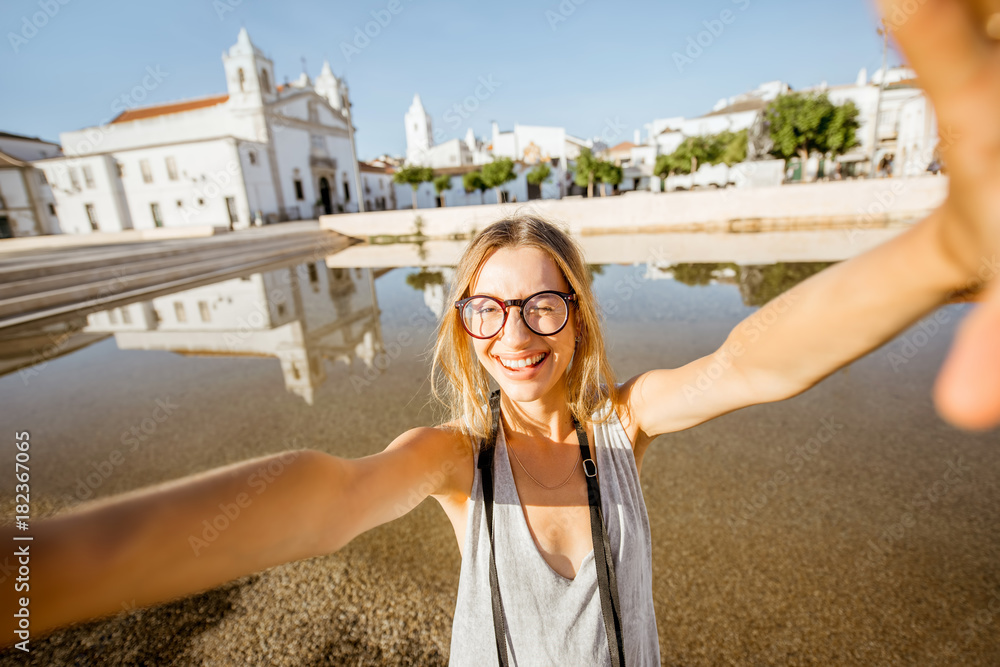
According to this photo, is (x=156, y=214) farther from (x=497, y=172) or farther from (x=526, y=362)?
(x=526, y=362)

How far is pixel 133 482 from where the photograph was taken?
4164 mm

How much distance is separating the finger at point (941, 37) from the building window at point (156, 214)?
144 ft

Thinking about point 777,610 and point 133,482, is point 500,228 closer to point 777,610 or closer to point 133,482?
→ point 777,610

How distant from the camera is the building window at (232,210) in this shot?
111ft

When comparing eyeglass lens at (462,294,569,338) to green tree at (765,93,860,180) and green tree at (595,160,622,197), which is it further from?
green tree at (595,160,622,197)

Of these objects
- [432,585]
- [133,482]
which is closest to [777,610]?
[432,585]

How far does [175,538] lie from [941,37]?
1296 mm

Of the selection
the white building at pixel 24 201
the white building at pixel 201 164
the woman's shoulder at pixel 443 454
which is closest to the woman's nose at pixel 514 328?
the woman's shoulder at pixel 443 454

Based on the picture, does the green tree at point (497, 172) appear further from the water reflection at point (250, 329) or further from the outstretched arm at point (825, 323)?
the outstretched arm at point (825, 323)

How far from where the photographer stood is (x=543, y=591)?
1.47 meters

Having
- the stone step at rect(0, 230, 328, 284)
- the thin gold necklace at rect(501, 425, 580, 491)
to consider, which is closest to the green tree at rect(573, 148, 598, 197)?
the stone step at rect(0, 230, 328, 284)

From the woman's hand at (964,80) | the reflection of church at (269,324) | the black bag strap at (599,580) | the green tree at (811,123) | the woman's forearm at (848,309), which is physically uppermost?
the green tree at (811,123)

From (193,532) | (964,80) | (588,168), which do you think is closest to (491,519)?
(193,532)

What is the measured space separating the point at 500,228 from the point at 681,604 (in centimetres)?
247
